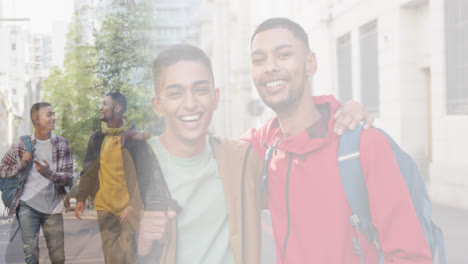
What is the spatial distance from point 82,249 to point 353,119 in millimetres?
1241

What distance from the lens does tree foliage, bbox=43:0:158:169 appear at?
202cm

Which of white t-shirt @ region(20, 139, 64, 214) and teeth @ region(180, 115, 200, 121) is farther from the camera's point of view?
white t-shirt @ region(20, 139, 64, 214)

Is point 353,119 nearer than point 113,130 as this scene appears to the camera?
Yes

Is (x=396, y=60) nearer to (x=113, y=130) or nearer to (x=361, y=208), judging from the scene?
(x=361, y=208)

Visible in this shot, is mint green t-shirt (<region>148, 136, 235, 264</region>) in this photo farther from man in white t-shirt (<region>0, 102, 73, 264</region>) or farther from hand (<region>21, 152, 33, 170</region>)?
hand (<region>21, 152, 33, 170</region>)

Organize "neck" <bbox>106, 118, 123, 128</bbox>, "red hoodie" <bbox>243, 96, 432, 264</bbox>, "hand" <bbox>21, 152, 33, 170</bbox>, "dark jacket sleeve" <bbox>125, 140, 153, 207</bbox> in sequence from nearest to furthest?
"red hoodie" <bbox>243, 96, 432, 264</bbox> < "dark jacket sleeve" <bbox>125, 140, 153, 207</bbox> < "neck" <bbox>106, 118, 123, 128</bbox> < "hand" <bbox>21, 152, 33, 170</bbox>

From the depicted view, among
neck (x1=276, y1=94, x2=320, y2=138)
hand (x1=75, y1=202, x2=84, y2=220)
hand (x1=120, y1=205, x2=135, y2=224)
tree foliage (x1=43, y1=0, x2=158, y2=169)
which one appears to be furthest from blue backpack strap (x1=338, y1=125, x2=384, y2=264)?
hand (x1=75, y1=202, x2=84, y2=220)

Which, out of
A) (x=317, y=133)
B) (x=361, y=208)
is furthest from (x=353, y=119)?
(x=361, y=208)

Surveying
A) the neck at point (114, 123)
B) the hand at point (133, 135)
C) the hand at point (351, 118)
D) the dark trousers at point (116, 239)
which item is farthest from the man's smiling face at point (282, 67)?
the dark trousers at point (116, 239)

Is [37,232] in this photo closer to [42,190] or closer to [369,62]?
[42,190]

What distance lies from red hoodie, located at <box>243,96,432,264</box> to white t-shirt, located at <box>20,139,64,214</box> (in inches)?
41.7

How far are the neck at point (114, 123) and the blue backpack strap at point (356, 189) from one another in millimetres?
890

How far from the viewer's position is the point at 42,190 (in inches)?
99.7

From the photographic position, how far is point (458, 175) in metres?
2.12
